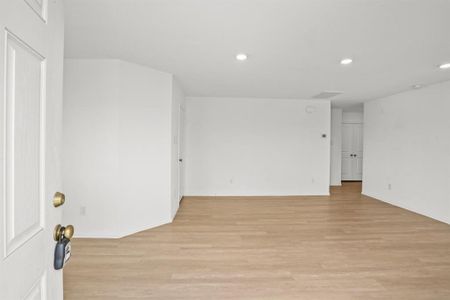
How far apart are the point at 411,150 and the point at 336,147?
285cm

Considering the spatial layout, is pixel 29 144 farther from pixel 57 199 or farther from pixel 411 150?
pixel 411 150

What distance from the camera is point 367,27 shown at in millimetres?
2439

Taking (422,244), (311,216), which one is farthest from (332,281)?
(311,216)

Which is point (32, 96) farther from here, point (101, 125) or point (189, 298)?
point (101, 125)

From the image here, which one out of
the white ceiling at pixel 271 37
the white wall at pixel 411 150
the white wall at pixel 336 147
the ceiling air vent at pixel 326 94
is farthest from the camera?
the white wall at pixel 336 147

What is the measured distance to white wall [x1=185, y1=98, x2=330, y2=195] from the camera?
6289 millimetres

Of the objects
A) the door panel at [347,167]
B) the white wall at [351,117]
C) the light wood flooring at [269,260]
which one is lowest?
the light wood flooring at [269,260]

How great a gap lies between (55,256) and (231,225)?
133 inches

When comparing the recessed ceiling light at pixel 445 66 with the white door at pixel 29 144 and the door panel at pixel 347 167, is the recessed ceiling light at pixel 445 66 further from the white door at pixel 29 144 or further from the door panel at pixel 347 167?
the door panel at pixel 347 167

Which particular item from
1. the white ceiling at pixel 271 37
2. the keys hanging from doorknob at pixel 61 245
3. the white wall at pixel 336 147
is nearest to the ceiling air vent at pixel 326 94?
the white ceiling at pixel 271 37

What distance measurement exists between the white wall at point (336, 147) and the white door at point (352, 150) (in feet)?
2.51

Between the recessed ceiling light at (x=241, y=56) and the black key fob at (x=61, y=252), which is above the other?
the recessed ceiling light at (x=241, y=56)

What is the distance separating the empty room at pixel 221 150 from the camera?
2.84ft

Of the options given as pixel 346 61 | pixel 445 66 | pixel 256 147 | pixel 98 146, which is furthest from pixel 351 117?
pixel 98 146
